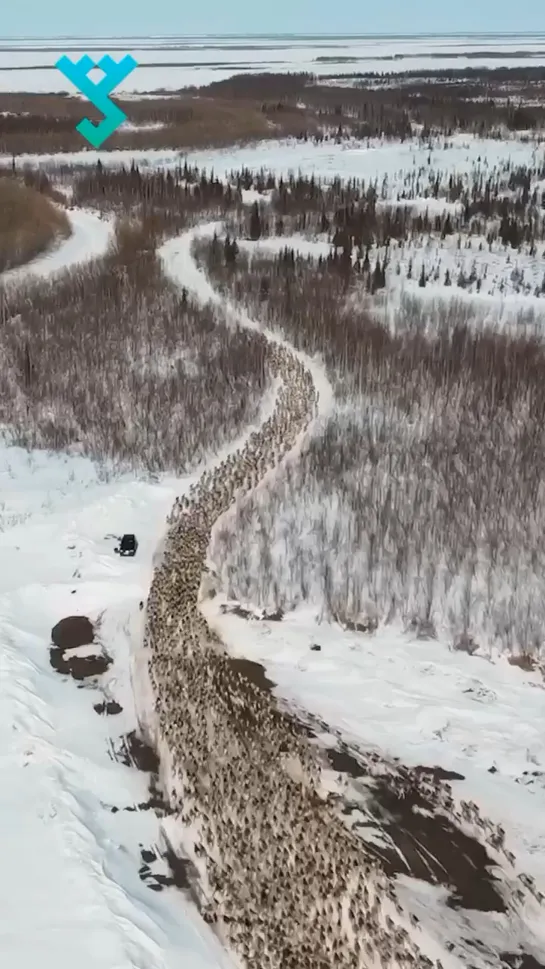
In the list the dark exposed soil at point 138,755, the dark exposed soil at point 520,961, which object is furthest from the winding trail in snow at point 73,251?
the dark exposed soil at point 520,961

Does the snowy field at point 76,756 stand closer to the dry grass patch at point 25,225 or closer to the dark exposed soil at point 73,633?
the dark exposed soil at point 73,633

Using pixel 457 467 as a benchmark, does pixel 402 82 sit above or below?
above

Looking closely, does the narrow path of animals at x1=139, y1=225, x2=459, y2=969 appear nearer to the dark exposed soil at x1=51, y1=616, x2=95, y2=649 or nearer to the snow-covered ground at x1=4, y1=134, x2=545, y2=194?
the dark exposed soil at x1=51, y1=616, x2=95, y2=649

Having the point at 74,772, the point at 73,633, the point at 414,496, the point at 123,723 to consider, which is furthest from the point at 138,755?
the point at 414,496

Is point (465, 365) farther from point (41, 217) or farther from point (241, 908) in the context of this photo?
point (41, 217)

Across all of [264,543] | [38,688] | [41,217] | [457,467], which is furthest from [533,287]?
[38,688]
